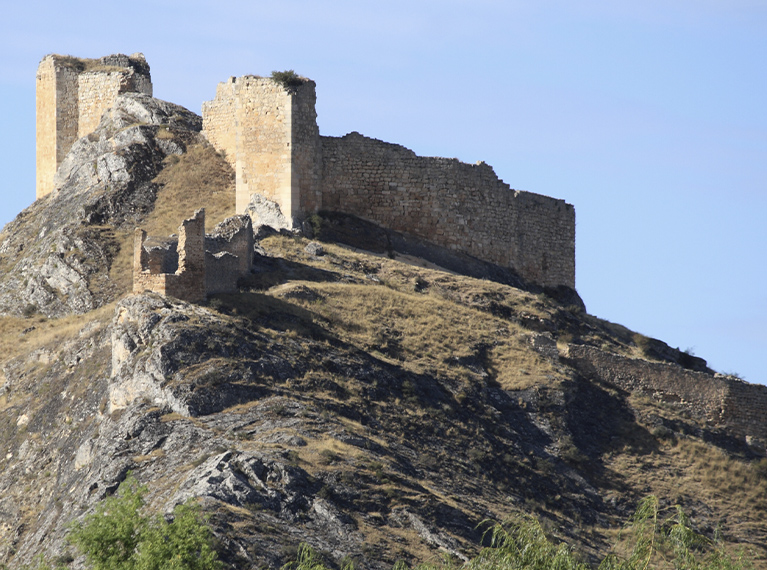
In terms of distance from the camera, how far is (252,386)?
118 feet

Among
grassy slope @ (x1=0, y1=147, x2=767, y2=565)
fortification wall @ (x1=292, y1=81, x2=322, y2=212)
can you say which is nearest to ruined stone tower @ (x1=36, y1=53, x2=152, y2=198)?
grassy slope @ (x1=0, y1=147, x2=767, y2=565)

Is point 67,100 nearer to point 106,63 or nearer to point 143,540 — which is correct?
point 106,63

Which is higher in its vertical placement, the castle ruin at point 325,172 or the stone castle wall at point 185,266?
the castle ruin at point 325,172

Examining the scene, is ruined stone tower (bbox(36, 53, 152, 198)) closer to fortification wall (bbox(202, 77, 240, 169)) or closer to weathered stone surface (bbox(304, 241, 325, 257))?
fortification wall (bbox(202, 77, 240, 169))

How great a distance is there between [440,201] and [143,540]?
26361 millimetres

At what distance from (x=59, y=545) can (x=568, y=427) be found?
15102 millimetres

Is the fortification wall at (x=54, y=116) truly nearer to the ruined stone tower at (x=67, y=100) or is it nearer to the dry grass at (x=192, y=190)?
the ruined stone tower at (x=67, y=100)

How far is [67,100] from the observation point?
187 ft

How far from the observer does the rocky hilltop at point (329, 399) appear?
32.3 m

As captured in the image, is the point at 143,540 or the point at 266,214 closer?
the point at 143,540

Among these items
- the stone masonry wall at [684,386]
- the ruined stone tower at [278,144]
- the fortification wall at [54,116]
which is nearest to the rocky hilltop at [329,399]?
the stone masonry wall at [684,386]

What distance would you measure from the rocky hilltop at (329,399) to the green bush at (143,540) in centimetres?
141

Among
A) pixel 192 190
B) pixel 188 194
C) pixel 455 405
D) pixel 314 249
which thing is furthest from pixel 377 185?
pixel 455 405

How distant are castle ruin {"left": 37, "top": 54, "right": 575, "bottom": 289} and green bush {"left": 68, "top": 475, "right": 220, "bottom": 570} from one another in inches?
819
